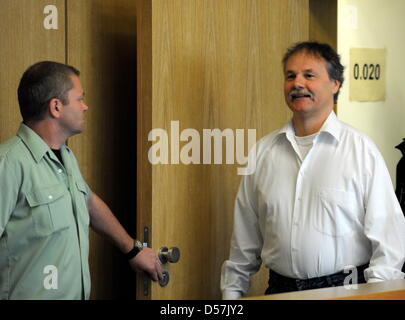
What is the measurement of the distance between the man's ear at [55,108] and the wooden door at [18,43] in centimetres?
33

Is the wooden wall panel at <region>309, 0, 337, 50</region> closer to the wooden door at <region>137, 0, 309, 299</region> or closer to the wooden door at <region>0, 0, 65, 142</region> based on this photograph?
the wooden door at <region>137, 0, 309, 299</region>

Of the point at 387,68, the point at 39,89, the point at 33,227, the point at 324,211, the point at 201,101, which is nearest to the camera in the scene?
the point at 33,227

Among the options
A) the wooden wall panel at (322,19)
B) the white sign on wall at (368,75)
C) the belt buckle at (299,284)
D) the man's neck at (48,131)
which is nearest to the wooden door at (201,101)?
the man's neck at (48,131)

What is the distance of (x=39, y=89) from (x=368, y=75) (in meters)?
2.20

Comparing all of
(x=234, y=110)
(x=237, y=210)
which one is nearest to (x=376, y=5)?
(x=234, y=110)

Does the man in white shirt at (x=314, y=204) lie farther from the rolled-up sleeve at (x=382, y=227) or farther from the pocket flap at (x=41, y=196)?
the pocket flap at (x=41, y=196)

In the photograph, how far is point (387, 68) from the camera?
3727 mm

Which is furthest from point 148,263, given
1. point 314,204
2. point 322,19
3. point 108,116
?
point 322,19

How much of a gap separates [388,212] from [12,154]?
1114 millimetres

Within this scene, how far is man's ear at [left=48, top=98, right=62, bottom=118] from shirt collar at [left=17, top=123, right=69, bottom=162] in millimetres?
80

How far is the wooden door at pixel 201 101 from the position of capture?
222 centimetres

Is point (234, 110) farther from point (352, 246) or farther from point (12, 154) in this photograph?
point (12, 154)

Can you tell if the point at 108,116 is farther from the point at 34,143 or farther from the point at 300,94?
the point at 300,94

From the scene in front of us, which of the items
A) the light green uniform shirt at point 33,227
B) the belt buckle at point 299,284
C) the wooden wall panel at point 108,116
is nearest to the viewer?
the light green uniform shirt at point 33,227
